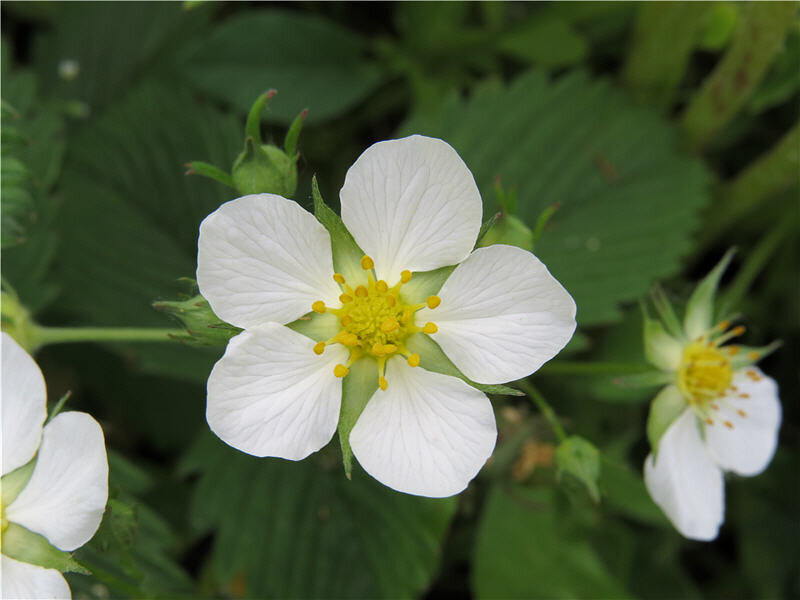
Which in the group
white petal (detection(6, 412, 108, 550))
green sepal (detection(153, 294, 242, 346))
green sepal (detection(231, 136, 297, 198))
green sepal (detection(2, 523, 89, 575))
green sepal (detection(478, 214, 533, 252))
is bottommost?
green sepal (detection(2, 523, 89, 575))

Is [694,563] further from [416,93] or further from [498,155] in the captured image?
[416,93]

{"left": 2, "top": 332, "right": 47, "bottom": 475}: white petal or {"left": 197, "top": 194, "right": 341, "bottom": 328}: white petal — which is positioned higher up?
{"left": 197, "top": 194, "right": 341, "bottom": 328}: white petal

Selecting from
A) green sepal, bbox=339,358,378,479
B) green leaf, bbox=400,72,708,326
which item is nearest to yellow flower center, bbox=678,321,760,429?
green leaf, bbox=400,72,708,326

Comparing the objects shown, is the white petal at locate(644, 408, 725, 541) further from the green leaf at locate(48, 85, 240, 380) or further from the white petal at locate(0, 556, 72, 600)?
the green leaf at locate(48, 85, 240, 380)

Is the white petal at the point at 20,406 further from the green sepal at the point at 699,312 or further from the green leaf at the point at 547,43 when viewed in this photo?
the green leaf at the point at 547,43

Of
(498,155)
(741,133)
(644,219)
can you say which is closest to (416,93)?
(498,155)

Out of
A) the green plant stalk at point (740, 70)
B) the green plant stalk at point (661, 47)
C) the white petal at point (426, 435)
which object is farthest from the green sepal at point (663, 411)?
the green plant stalk at point (661, 47)

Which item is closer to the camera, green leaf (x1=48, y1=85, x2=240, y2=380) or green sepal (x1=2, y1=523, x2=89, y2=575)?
green sepal (x1=2, y1=523, x2=89, y2=575)
